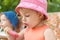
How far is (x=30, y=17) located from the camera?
1.04 m

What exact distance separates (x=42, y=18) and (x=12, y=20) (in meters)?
0.21

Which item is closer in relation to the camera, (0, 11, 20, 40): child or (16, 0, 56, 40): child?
(16, 0, 56, 40): child

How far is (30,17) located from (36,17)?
0.03m

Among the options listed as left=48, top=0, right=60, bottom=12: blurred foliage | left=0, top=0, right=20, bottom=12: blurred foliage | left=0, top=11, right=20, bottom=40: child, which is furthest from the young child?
left=0, top=0, right=20, bottom=12: blurred foliage

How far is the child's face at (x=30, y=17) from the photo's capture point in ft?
3.38

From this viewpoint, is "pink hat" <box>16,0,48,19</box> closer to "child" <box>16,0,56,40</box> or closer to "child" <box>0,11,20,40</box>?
"child" <box>16,0,56,40</box>

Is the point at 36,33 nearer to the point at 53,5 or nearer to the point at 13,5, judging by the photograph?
the point at 53,5

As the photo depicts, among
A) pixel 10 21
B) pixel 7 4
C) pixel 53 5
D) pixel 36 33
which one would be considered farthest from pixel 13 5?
pixel 36 33

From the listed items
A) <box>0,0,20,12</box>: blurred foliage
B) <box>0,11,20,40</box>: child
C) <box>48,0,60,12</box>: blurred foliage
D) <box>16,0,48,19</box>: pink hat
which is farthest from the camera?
<box>0,0,20,12</box>: blurred foliage

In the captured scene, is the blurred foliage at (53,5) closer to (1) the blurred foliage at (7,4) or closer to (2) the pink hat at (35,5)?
(1) the blurred foliage at (7,4)

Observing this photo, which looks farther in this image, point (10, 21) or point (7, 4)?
point (7, 4)

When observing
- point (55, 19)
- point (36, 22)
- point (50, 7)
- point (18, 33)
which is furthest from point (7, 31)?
point (50, 7)

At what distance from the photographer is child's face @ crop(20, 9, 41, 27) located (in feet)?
3.38

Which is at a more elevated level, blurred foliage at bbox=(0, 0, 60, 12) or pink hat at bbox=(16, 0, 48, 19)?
pink hat at bbox=(16, 0, 48, 19)
